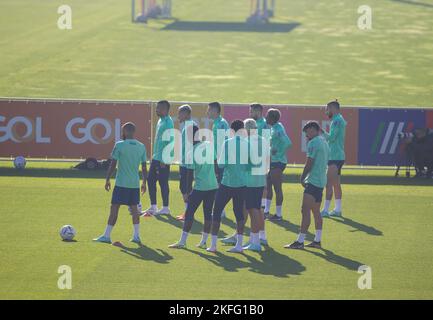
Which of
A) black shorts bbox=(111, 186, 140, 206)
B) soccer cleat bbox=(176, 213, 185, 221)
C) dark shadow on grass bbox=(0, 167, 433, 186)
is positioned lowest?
soccer cleat bbox=(176, 213, 185, 221)

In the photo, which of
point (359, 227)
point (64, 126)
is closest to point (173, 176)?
point (64, 126)

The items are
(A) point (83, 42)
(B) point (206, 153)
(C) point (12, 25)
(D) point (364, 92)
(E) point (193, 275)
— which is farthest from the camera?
(C) point (12, 25)

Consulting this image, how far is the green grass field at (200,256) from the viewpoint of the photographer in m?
16.5

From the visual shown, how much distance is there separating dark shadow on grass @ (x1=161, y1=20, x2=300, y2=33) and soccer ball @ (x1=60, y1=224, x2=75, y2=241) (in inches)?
1378

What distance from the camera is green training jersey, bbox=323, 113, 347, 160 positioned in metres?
22.8

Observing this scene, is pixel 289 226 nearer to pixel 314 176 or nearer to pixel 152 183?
pixel 314 176

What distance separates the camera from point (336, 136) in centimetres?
2288

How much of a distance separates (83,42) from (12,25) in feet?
19.2

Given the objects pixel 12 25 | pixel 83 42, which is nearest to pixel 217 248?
pixel 83 42

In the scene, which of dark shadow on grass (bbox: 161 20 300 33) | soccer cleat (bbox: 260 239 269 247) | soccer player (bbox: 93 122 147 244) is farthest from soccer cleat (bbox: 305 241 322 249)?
dark shadow on grass (bbox: 161 20 300 33)

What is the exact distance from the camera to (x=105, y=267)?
17766 mm

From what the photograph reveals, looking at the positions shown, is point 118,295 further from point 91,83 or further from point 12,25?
point 12,25

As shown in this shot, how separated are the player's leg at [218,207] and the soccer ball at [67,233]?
2710mm

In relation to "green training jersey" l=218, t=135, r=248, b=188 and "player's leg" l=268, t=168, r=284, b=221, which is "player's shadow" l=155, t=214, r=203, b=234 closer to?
"player's leg" l=268, t=168, r=284, b=221
